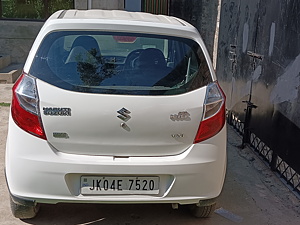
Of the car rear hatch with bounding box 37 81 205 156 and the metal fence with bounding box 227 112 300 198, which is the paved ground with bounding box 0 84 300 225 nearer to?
the metal fence with bounding box 227 112 300 198

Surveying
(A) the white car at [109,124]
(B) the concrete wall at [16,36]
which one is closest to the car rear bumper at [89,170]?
(A) the white car at [109,124]

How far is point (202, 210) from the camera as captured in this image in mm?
3287

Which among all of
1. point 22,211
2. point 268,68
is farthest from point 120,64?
point 268,68

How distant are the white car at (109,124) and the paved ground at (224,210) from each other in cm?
53

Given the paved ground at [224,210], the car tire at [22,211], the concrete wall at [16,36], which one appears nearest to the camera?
the car tire at [22,211]

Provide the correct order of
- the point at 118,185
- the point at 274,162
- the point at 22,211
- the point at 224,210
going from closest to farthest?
the point at 118,185 < the point at 22,211 < the point at 224,210 < the point at 274,162

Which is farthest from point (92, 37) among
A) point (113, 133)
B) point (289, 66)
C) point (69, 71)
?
point (289, 66)

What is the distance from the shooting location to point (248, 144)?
210 inches

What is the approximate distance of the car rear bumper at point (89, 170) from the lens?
2.62 metres

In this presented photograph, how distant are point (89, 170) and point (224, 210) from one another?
1.57 meters

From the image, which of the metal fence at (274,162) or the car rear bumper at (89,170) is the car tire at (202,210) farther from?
the metal fence at (274,162)

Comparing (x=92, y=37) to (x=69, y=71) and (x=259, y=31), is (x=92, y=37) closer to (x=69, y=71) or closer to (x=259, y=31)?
(x=69, y=71)

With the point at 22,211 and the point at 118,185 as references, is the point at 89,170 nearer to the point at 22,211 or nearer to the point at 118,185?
the point at 118,185

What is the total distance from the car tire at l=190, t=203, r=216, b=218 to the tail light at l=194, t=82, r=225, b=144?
745mm
